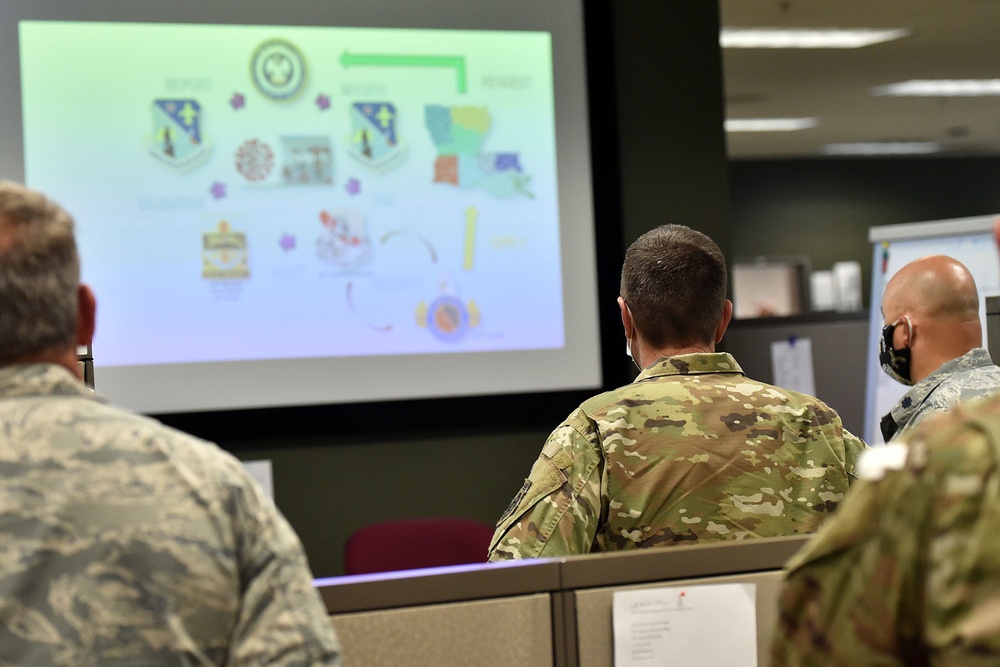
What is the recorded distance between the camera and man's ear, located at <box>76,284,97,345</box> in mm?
1098

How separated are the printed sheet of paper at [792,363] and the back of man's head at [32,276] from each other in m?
3.36

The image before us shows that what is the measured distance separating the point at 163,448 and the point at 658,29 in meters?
3.30

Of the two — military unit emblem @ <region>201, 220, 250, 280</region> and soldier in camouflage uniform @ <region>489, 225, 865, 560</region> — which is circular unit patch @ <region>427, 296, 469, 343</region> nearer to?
military unit emblem @ <region>201, 220, 250, 280</region>

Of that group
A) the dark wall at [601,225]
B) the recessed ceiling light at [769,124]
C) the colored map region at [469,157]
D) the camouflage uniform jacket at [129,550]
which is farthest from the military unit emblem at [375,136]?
the recessed ceiling light at [769,124]

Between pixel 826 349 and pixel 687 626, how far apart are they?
3.02 metres

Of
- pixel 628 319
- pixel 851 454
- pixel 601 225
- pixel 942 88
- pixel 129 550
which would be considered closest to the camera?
pixel 129 550

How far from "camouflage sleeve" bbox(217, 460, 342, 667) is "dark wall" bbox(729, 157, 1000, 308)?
1009cm

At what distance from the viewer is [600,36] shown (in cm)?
392

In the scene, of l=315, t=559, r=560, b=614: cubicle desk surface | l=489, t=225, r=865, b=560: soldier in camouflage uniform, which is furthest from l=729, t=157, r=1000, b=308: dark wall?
l=315, t=559, r=560, b=614: cubicle desk surface

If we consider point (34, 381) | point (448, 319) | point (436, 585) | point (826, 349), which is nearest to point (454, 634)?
point (436, 585)

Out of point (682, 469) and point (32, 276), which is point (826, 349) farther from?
point (32, 276)

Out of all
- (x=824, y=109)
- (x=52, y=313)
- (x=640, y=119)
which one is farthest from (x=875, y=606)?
(x=824, y=109)

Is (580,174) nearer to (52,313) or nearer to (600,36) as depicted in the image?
(600,36)

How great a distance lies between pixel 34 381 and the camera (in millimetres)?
1038
